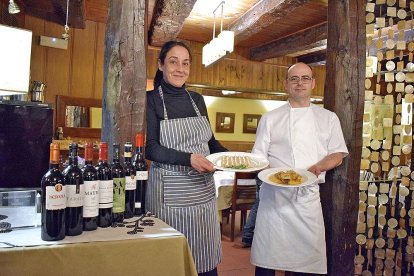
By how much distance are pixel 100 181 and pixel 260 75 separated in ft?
23.1

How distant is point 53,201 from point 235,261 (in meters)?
2.96

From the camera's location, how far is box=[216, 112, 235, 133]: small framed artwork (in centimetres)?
809

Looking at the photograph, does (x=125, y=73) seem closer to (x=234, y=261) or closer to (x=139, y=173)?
(x=139, y=173)

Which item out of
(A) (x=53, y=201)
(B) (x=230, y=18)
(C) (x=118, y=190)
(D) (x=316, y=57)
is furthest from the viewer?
(D) (x=316, y=57)

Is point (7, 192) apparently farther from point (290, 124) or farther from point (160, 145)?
point (290, 124)

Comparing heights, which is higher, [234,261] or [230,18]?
[230,18]

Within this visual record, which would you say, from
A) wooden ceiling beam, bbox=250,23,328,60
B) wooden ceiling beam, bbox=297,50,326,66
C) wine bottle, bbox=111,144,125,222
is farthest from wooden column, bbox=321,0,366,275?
wooden ceiling beam, bbox=297,50,326,66

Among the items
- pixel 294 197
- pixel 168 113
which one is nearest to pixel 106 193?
pixel 168 113

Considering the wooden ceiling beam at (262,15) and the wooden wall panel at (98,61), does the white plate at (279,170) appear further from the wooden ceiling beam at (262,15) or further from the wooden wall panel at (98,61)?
the wooden wall panel at (98,61)

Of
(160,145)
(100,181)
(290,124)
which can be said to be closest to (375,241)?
(290,124)

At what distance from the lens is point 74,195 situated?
1368mm

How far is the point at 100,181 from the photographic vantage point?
1.46 meters

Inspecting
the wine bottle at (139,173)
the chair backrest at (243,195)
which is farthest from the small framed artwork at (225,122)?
the wine bottle at (139,173)

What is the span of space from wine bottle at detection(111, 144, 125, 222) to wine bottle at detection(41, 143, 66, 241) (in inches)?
11.2
